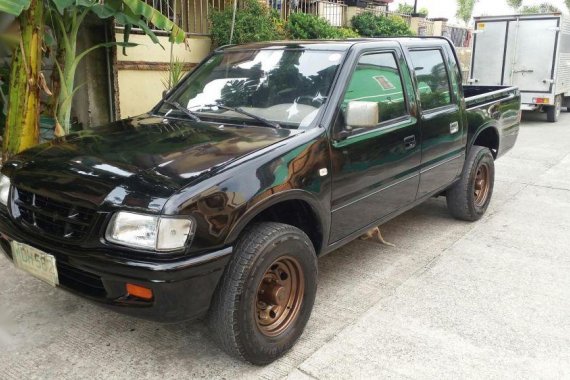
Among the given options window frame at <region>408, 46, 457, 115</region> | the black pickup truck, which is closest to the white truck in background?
window frame at <region>408, 46, 457, 115</region>

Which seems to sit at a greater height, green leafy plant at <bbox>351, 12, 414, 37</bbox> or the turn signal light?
green leafy plant at <bbox>351, 12, 414, 37</bbox>

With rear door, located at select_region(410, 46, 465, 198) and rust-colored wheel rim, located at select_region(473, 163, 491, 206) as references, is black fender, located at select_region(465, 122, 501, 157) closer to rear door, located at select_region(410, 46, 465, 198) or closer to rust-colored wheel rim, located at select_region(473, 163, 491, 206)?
rear door, located at select_region(410, 46, 465, 198)

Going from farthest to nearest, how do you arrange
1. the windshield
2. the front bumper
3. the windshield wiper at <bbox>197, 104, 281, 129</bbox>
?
the windshield, the windshield wiper at <bbox>197, 104, 281, 129</bbox>, the front bumper

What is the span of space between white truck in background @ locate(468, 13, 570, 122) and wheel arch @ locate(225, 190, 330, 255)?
11828 mm

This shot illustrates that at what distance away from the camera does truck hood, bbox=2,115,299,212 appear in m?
2.50

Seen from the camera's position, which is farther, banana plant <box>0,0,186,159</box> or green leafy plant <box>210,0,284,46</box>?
green leafy plant <box>210,0,284,46</box>

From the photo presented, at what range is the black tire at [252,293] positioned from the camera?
2.61 metres

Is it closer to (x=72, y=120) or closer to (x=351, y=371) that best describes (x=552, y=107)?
(x=72, y=120)

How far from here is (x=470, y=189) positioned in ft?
16.9

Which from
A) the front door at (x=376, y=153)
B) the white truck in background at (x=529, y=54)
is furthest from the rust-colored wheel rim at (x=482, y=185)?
the white truck in background at (x=529, y=54)

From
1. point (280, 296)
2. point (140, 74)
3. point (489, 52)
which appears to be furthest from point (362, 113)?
point (489, 52)

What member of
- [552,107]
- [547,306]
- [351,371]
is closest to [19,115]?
[351,371]

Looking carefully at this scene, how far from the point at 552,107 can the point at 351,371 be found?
1293cm

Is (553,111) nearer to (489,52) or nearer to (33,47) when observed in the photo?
(489,52)
